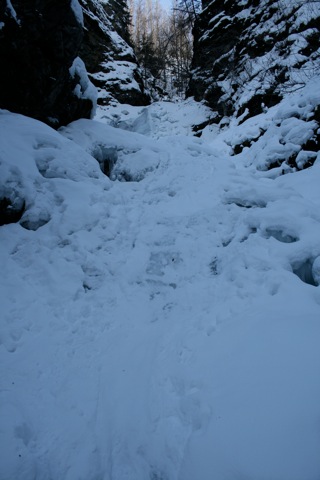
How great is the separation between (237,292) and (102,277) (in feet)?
6.42

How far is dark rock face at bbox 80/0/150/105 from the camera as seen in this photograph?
64.2 feet

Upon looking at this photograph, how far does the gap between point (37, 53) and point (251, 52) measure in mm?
14290

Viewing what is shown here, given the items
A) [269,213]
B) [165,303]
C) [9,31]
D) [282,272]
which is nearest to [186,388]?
[165,303]

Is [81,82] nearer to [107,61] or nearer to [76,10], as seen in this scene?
[76,10]

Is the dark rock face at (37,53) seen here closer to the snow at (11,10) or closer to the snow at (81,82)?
the snow at (11,10)

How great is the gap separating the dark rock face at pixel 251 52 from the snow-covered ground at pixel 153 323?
7.46m

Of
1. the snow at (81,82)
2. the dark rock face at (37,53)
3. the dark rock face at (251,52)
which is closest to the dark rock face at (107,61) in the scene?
the dark rock face at (251,52)

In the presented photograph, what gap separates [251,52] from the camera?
15.6m

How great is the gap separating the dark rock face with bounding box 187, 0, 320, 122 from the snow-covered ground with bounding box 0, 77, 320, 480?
294 inches

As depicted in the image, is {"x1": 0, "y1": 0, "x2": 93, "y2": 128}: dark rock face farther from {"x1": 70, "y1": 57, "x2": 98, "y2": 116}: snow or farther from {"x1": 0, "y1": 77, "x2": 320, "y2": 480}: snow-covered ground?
{"x1": 0, "y1": 77, "x2": 320, "y2": 480}: snow-covered ground

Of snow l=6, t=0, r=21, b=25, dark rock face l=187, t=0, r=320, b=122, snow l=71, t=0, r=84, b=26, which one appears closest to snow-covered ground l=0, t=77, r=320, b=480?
snow l=6, t=0, r=21, b=25

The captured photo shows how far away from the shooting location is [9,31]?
547cm

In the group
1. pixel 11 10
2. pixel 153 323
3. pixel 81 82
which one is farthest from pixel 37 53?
pixel 153 323

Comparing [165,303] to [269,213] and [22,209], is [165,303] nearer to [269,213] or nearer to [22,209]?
[269,213]
